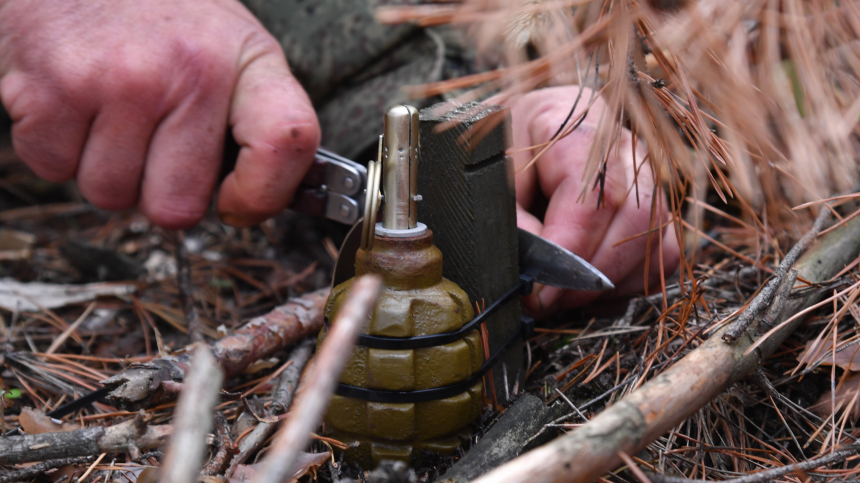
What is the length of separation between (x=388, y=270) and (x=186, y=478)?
1.77 ft

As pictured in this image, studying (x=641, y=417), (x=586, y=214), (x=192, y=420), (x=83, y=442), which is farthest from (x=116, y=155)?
(x=641, y=417)

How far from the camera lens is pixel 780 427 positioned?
1.14m

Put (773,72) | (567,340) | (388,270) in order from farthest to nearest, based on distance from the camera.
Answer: (567,340) < (388,270) < (773,72)

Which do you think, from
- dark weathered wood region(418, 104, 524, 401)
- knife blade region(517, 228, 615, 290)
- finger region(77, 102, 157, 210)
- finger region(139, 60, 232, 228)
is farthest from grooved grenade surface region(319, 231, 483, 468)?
finger region(77, 102, 157, 210)

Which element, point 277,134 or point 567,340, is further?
point 277,134

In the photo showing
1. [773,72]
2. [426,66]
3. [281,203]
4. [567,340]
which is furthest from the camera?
[426,66]

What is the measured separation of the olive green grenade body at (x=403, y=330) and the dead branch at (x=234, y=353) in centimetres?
36

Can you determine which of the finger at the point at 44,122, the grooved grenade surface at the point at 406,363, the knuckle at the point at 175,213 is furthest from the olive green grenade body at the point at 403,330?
the finger at the point at 44,122

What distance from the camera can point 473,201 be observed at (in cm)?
112

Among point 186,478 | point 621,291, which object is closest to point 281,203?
point 621,291

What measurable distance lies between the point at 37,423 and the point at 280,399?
45 centimetres

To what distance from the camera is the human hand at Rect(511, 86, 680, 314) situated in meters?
1.40

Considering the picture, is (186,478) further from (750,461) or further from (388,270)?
(750,461)

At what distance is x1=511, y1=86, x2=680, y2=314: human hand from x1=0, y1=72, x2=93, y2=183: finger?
4.07 ft
